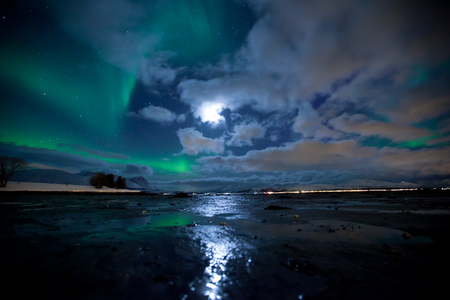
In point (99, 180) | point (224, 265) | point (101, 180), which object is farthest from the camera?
point (101, 180)

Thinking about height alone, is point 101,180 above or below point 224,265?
above

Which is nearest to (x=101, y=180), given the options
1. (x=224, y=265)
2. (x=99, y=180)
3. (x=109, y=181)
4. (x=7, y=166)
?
(x=99, y=180)

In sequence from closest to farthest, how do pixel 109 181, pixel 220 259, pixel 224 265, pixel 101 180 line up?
1. pixel 224 265
2. pixel 220 259
3. pixel 101 180
4. pixel 109 181

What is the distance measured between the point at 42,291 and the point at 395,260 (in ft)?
28.5

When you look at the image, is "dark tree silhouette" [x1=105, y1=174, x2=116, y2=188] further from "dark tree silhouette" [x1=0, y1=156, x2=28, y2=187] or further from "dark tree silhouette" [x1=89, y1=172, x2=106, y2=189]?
"dark tree silhouette" [x1=0, y1=156, x2=28, y2=187]

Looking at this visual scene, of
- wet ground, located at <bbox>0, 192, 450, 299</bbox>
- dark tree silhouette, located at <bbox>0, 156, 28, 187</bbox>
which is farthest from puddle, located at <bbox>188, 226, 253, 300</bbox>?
dark tree silhouette, located at <bbox>0, 156, 28, 187</bbox>

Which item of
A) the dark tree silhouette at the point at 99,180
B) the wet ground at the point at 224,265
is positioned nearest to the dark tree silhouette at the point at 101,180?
the dark tree silhouette at the point at 99,180

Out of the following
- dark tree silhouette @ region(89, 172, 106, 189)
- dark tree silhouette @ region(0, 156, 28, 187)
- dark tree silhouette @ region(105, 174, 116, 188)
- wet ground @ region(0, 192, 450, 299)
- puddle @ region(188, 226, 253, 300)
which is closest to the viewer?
Result: wet ground @ region(0, 192, 450, 299)

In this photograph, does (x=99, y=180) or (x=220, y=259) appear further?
(x=99, y=180)

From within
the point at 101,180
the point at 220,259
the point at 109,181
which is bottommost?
the point at 220,259

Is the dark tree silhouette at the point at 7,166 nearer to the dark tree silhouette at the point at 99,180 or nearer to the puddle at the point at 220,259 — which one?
the dark tree silhouette at the point at 99,180

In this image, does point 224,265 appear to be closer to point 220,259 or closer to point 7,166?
point 220,259

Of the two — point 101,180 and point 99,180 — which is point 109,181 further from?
point 99,180

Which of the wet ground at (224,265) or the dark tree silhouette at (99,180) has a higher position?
the dark tree silhouette at (99,180)
